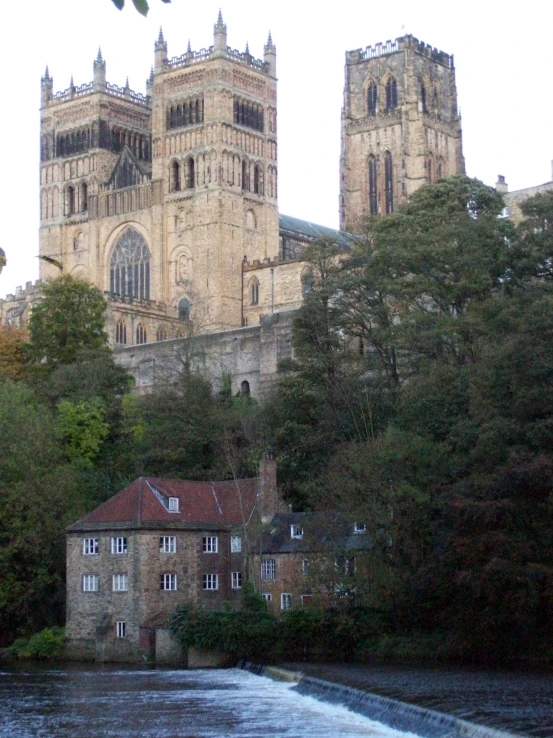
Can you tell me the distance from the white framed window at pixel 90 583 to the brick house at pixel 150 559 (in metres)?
0.04

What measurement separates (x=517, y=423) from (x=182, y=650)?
1411 centimetres

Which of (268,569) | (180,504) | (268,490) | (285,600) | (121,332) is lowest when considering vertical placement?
(285,600)

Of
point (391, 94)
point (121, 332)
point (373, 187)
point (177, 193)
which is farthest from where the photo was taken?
point (391, 94)

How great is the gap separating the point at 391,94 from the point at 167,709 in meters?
110

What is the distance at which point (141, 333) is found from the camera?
112 metres

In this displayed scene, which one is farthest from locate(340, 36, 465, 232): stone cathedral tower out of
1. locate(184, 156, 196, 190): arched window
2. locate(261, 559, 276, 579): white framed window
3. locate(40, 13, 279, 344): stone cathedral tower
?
locate(261, 559, 276, 579): white framed window

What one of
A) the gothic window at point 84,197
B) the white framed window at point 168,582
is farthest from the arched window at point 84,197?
the white framed window at point 168,582

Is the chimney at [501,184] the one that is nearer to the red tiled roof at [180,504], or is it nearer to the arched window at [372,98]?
the arched window at [372,98]

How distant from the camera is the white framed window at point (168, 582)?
5544 centimetres

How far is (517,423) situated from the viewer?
1863 inches

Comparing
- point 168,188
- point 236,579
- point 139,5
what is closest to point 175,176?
point 168,188

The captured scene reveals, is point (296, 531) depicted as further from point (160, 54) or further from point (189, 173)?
point (160, 54)

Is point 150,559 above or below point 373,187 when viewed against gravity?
below

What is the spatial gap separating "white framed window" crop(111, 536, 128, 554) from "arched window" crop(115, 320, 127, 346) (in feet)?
178
